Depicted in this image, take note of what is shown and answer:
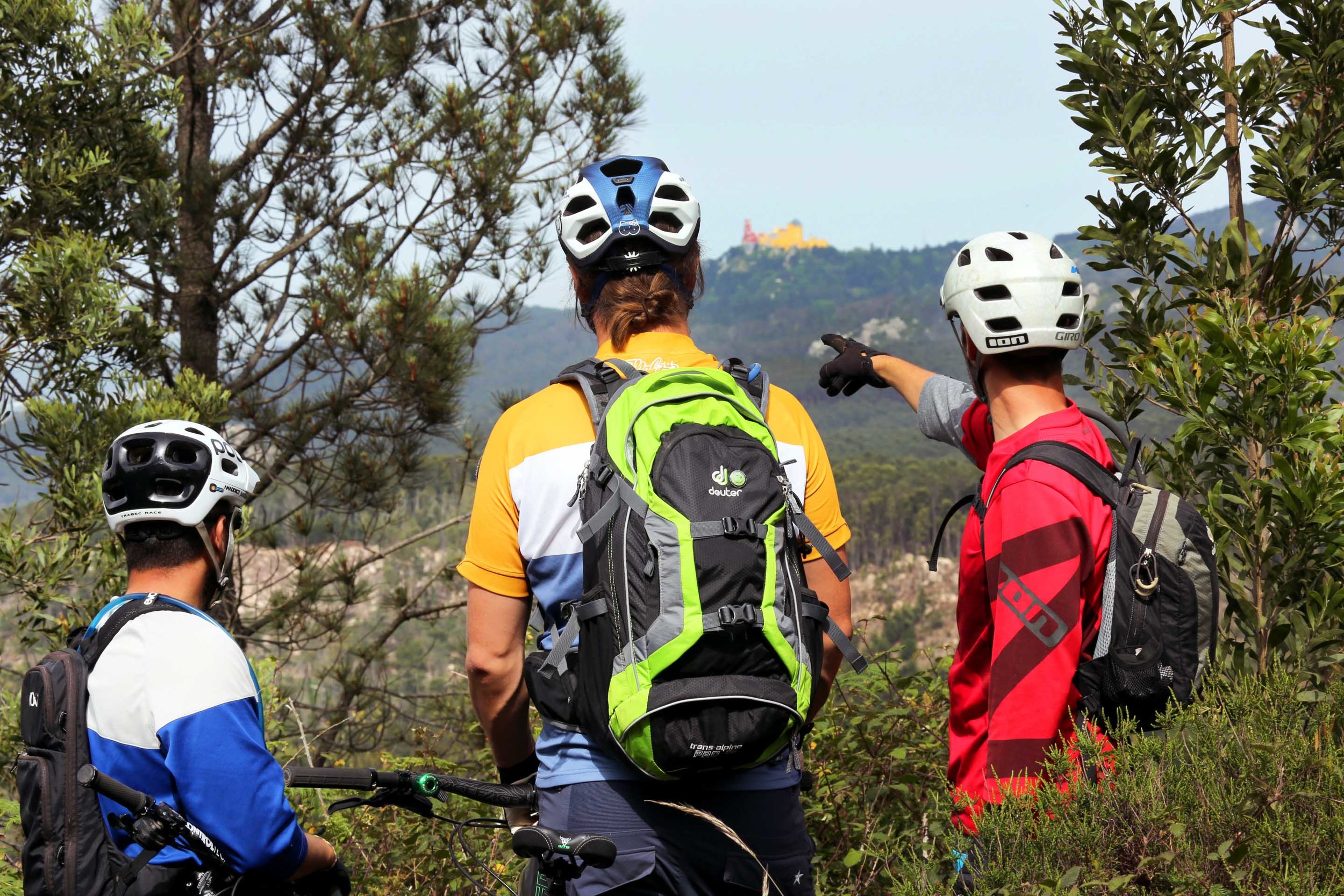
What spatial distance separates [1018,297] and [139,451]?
228 cm

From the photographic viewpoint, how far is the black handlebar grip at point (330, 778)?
7.38ft

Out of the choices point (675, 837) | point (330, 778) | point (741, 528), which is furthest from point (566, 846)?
point (741, 528)

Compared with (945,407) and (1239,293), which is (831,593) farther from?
(1239,293)

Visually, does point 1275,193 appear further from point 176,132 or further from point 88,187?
point 176,132

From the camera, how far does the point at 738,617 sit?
1.98 metres

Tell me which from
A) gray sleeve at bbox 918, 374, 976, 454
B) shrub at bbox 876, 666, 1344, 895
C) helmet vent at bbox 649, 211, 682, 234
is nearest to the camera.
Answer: shrub at bbox 876, 666, 1344, 895

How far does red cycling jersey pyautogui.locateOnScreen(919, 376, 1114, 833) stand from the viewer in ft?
7.18

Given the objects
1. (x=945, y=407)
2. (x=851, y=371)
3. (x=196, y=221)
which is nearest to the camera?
(x=945, y=407)

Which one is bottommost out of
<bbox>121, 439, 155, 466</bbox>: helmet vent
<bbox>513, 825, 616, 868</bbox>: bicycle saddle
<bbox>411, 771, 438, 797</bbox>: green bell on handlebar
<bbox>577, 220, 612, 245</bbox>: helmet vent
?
<bbox>513, 825, 616, 868</bbox>: bicycle saddle

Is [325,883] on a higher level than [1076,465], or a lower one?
lower

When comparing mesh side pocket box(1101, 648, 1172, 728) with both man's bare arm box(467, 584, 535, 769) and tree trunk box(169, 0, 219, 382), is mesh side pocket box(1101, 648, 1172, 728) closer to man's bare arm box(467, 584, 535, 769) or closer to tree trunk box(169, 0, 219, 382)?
man's bare arm box(467, 584, 535, 769)

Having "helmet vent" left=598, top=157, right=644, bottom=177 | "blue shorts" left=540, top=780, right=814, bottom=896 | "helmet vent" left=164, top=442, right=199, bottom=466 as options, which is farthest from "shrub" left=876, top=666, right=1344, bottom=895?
"helmet vent" left=164, top=442, right=199, bottom=466

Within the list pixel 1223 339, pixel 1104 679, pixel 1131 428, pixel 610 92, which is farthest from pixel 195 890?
pixel 610 92

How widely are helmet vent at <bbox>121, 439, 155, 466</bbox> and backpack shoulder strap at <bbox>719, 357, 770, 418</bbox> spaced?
1.49m
